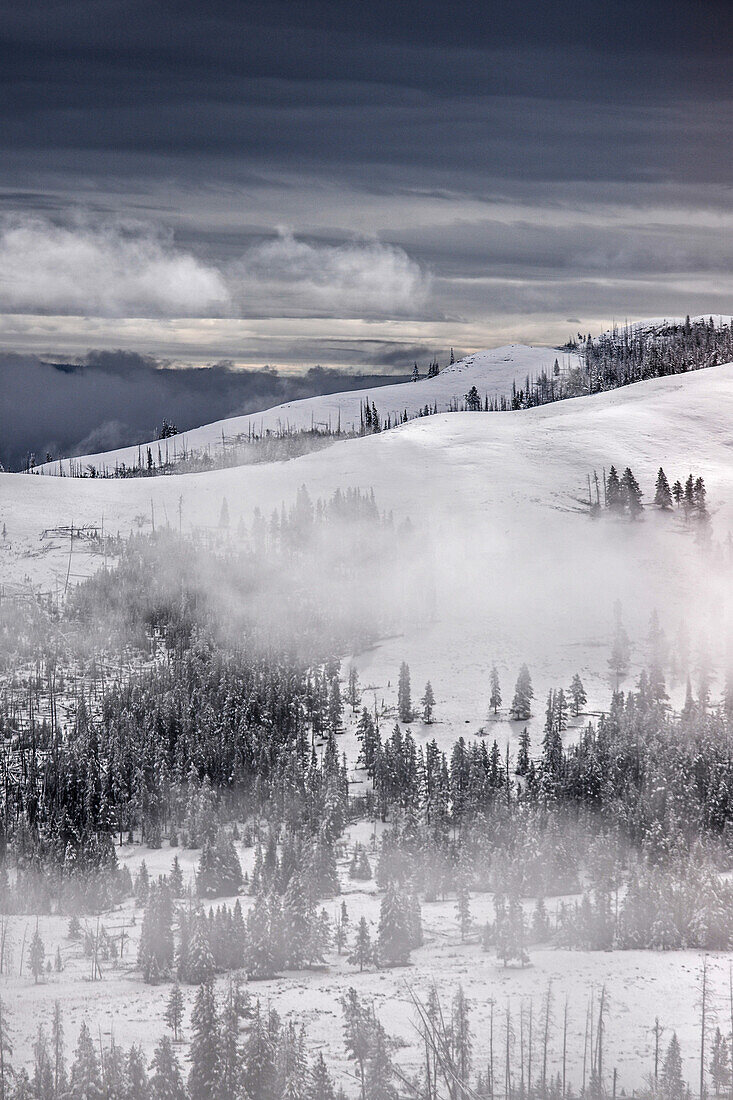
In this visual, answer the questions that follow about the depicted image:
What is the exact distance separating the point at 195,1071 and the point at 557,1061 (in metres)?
44.9

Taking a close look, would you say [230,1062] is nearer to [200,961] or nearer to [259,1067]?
[259,1067]

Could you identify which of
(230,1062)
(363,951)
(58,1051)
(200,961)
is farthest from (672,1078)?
(58,1051)

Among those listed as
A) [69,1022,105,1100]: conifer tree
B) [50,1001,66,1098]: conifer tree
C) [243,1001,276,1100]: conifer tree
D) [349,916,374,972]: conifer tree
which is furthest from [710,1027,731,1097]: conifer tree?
[50,1001,66,1098]: conifer tree

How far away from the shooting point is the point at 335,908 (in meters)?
174

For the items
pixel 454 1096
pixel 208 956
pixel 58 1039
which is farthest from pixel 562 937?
pixel 58 1039

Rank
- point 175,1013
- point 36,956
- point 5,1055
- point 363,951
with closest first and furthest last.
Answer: point 5,1055, point 175,1013, point 363,951, point 36,956

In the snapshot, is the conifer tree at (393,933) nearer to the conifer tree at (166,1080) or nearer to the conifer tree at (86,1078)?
the conifer tree at (166,1080)

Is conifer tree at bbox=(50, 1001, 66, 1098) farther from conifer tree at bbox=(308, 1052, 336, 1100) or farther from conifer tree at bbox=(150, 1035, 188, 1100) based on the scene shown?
conifer tree at bbox=(308, 1052, 336, 1100)

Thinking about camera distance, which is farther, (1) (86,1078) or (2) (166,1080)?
(2) (166,1080)

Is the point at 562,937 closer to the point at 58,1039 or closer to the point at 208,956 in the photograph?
the point at 208,956

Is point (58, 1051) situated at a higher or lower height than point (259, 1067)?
lower

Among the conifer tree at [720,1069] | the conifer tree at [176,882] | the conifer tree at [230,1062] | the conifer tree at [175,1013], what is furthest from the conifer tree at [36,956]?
the conifer tree at [720,1069]

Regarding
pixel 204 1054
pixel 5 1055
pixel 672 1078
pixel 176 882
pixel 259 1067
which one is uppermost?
pixel 259 1067

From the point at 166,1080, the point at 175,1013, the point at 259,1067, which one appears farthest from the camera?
the point at 175,1013
